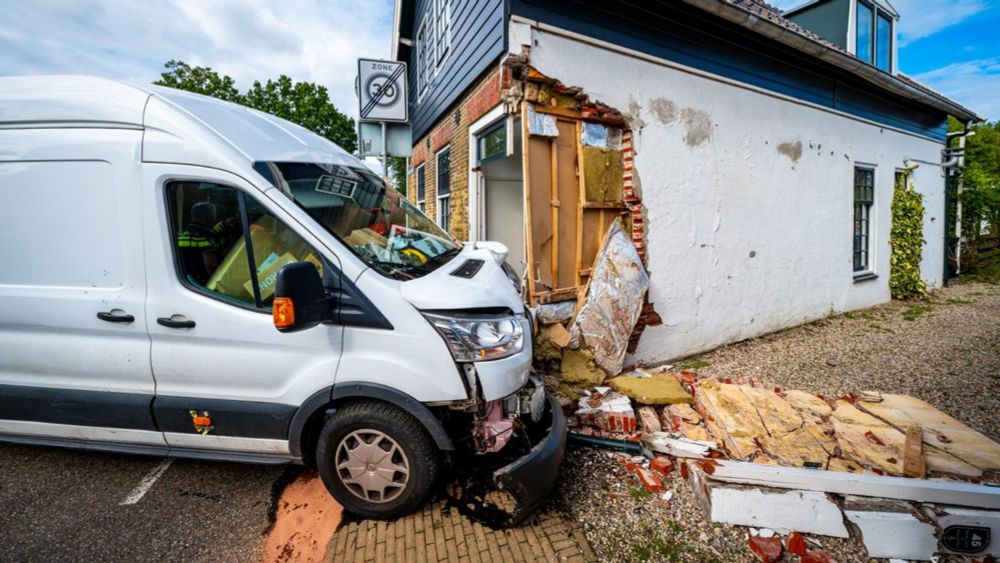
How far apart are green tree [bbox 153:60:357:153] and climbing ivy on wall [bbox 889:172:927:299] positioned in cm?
2319

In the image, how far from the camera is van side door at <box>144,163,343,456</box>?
93.6 inches

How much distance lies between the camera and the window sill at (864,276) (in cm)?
826

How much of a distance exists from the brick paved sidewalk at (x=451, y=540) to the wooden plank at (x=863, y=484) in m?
1.02

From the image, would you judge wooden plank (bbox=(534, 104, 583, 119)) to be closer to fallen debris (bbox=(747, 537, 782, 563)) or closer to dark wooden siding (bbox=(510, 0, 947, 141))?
dark wooden siding (bbox=(510, 0, 947, 141))

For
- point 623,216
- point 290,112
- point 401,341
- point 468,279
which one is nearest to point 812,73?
point 623,216

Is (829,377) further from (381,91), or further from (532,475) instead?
(381,91)

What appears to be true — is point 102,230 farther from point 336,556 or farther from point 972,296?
point 972,296

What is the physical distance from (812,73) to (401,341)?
26.9ft

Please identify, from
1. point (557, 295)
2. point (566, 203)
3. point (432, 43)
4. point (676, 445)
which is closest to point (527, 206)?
point (566, 203)

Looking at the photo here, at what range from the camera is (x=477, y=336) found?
239 centimetres

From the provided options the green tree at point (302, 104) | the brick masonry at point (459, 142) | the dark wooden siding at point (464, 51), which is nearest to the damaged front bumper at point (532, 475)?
the brick masonry at point (459, 142)

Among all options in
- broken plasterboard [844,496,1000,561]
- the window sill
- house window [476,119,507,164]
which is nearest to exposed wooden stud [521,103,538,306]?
house window [476,119,507,164]

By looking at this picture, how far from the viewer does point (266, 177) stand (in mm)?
2416

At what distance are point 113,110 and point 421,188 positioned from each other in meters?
7.86
